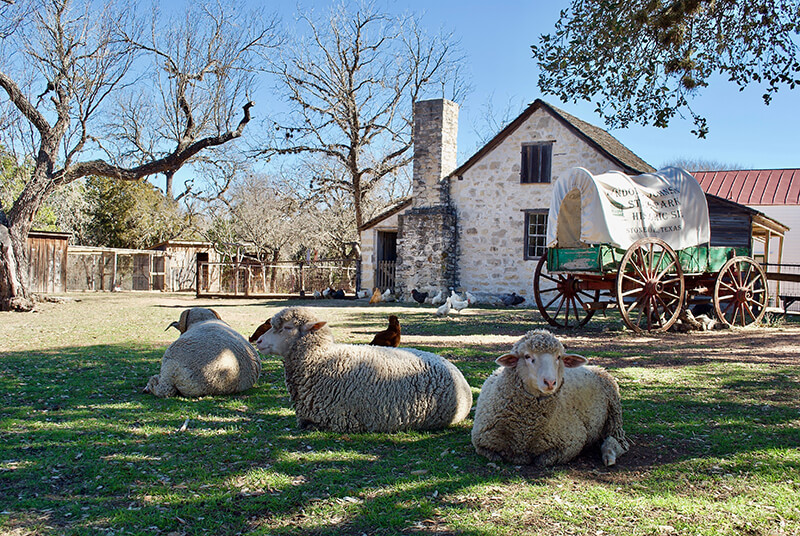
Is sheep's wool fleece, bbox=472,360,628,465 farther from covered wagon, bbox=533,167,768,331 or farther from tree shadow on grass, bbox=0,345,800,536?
covered wagon, bbox=533,167,768,331

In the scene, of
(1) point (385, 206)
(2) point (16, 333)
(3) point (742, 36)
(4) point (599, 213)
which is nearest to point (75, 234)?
(1) point (385, 206)

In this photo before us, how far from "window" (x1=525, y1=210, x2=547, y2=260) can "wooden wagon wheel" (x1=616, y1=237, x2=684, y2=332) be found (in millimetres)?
8204

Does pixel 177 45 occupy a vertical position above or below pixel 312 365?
above

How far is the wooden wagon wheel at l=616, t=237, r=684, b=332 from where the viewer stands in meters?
11.2

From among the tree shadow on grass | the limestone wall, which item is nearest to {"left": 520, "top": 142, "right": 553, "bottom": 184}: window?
the limestone wall

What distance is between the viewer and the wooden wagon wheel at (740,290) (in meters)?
12.6

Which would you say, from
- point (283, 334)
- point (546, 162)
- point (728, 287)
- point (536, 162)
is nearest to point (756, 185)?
point (546, 162)

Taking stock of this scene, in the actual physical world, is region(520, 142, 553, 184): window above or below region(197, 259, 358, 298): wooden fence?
above

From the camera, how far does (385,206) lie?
113ft

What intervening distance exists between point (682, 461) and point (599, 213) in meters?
7.40

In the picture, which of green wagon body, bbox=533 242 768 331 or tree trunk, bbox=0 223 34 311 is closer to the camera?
green wagon body, bbox=533 242 768 331

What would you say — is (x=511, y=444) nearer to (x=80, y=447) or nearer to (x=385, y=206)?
(x=80, y=447)

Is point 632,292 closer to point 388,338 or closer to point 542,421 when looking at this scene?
point 388,338

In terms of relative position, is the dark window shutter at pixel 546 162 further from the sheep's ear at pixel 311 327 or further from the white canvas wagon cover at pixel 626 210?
the sheep's ear at pixel 311 327
